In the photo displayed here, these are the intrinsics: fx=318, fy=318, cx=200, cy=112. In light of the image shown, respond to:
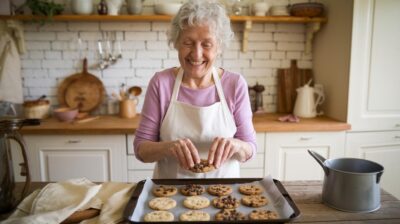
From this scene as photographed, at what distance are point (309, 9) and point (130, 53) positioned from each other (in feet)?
5.21

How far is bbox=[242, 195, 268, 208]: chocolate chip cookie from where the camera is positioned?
1.11m

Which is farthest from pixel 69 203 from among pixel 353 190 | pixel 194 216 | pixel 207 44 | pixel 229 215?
pixel 353 190

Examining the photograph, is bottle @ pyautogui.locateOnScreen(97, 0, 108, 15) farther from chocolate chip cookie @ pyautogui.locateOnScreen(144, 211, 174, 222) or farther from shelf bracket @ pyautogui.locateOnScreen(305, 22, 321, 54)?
chocolate chip cookie @ pyautogui.locateOnScreen(144, 211, 174, 222)

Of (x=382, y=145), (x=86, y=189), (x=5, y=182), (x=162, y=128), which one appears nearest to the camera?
(x=5, y=182)

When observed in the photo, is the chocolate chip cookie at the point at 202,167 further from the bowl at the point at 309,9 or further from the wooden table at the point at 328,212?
the bowl at the point at 309,9

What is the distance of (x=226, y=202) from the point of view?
1116mm

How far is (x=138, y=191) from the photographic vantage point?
1143mm

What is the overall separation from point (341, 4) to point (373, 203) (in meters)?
1.93

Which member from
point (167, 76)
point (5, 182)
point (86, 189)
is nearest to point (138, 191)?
point (86, 189)

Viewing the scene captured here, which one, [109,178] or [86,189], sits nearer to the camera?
[86,189]

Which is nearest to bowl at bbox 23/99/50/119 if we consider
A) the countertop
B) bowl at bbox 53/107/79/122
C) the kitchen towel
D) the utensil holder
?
the countertop

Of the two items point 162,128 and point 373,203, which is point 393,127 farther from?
point 162,128

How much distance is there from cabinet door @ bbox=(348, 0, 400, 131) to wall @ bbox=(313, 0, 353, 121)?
0.20 feet

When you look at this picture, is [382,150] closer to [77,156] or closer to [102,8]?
[77,156]
